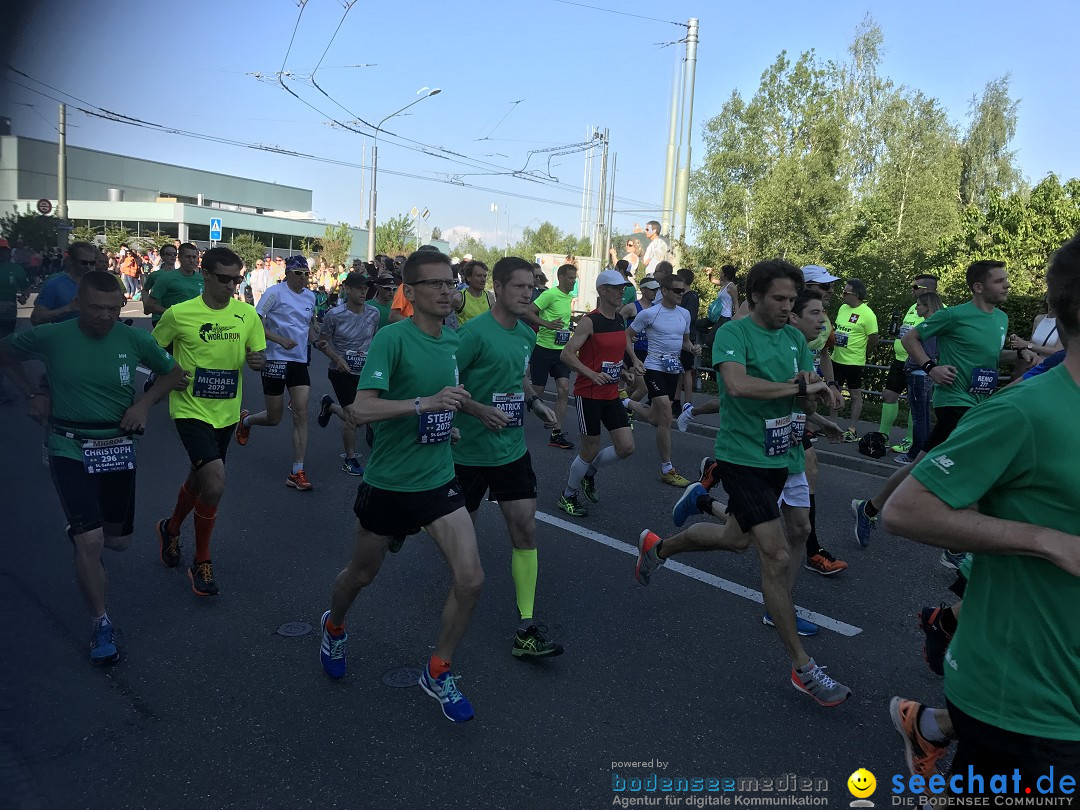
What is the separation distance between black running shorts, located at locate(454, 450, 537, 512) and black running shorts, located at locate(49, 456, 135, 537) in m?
1.66

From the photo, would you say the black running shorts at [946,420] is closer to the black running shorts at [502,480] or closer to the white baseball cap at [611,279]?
the white baseball cap at [611,279]

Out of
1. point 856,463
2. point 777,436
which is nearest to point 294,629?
point 777,436

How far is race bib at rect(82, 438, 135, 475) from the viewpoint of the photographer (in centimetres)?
395

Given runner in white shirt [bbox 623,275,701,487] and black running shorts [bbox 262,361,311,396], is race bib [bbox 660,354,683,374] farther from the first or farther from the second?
black running shorts [bbox 262,361,311,396]

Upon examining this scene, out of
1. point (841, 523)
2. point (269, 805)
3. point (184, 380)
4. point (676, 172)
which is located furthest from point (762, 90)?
point (269, 805)

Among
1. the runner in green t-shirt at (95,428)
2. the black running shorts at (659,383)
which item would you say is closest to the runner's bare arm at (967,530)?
the runner in green t-shirt at (95,428)

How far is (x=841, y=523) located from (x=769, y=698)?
11.2 feet

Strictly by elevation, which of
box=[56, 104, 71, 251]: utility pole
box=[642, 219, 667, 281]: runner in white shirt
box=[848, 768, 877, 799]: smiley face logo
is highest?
box=[642, 219, 667, 281]: runner in white shirt

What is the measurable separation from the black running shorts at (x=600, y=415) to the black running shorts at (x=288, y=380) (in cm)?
265

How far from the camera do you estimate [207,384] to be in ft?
16.4

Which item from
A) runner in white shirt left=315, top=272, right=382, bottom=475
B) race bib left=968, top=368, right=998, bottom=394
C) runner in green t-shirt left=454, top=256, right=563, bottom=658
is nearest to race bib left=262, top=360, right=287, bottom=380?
runner in white shirt left=315, top=272, right=382, bottom=475

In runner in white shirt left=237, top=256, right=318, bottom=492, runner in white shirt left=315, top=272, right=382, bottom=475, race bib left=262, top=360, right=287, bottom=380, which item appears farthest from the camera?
runner in white shirt left=315, top=272, right=382, bottom=475

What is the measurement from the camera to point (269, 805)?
2867 millimetres

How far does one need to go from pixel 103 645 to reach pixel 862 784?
11.0ft
